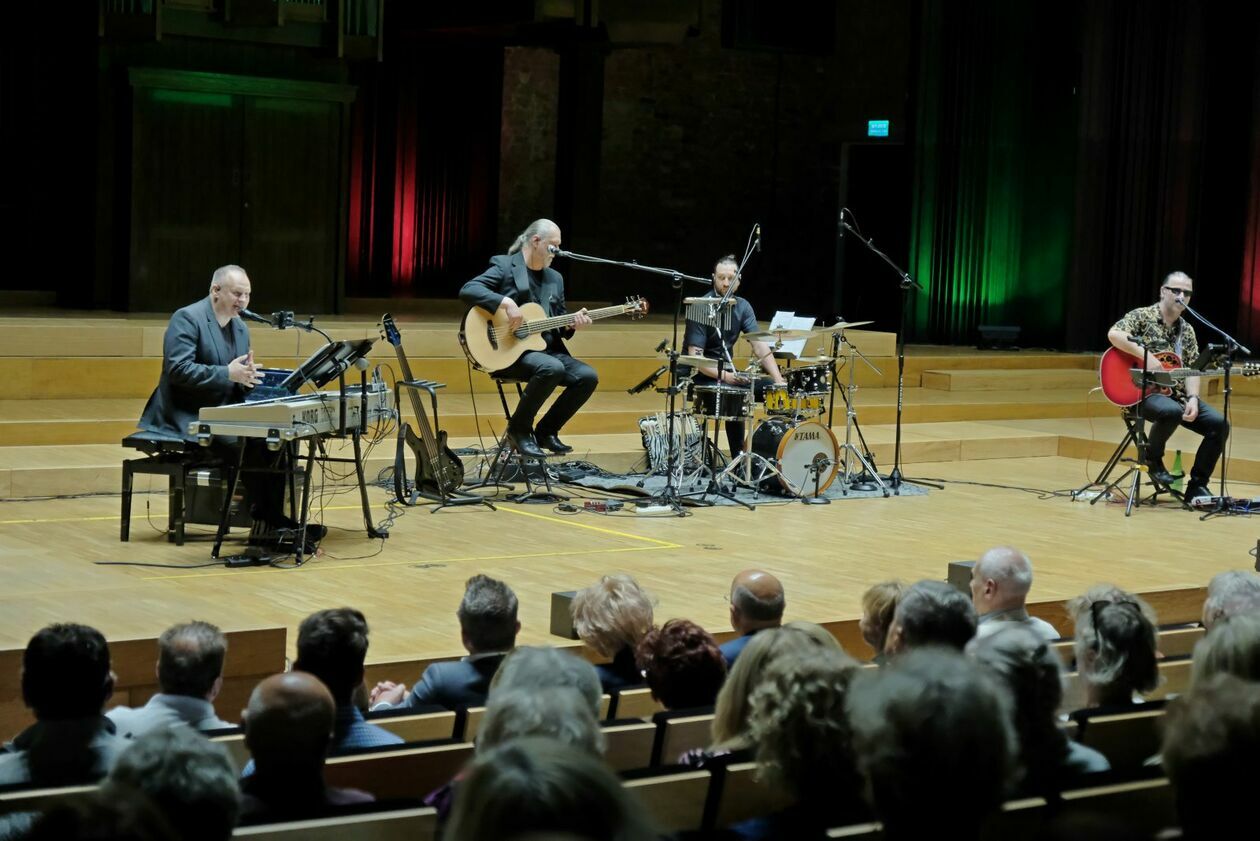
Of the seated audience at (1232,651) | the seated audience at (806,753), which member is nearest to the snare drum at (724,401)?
the seated audience at (1232,651)

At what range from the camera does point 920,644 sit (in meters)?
3.46

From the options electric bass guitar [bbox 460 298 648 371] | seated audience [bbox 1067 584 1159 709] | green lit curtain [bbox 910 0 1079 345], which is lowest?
seated audience [bbox 1067 584 1159 709]

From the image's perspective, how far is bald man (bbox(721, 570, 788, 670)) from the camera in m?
3.91

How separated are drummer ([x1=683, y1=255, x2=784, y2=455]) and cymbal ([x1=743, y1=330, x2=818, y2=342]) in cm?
7

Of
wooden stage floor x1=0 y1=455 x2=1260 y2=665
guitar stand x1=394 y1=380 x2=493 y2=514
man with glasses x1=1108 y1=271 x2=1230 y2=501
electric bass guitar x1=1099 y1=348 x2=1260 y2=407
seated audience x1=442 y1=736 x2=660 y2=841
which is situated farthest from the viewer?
electric bass guitar x1=1099 y1=348 x2=1260 y2=407

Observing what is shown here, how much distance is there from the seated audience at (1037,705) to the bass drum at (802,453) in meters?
5.38

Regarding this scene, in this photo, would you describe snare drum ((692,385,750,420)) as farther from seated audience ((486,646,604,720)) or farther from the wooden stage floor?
seated audience ((486,646,604,720))

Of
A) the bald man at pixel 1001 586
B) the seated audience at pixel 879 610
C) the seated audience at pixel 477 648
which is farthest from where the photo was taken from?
the bald man at pixel 1001 586

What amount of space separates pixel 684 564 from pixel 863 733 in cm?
465

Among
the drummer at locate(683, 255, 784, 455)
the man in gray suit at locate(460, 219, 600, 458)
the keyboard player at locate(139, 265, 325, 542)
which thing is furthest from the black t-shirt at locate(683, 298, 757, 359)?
the keyboard player at locate(139, 265, 325, 542)

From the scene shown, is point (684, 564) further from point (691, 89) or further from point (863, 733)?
point (691, 89)

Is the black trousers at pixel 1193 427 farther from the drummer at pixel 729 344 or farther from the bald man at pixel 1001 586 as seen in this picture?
the bald man at pixel 1001 586

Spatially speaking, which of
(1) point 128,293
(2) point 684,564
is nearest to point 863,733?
(2) point 684,564

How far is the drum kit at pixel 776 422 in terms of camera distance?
816cm
